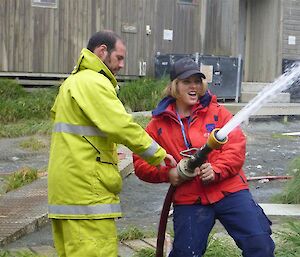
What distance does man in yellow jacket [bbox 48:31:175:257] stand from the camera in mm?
3877

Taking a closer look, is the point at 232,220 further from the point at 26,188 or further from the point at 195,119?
the point at 26,188

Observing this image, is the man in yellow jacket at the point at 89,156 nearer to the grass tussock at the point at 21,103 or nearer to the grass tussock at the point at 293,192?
the grass tussock at the point at 293,192

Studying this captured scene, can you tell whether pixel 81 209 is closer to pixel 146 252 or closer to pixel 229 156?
pixel 229 156

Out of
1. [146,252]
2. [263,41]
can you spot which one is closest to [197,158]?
[146,252]

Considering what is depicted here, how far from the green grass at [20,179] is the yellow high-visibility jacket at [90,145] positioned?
13.2 feet

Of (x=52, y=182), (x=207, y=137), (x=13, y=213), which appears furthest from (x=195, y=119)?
(x=13, y=213)

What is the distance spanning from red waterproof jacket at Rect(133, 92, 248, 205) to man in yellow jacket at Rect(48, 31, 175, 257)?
0.33 meters

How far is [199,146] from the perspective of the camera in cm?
426

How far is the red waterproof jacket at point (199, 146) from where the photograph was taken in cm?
420

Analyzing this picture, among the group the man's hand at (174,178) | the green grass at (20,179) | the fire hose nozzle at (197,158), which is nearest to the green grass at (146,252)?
the man's hand at (174,178)

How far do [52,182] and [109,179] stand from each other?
13.1 inches

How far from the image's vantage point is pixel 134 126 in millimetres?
3879

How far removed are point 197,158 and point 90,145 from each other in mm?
622

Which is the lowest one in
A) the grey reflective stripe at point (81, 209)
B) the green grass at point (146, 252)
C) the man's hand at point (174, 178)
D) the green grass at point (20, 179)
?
the green grass at point (20, 179)
